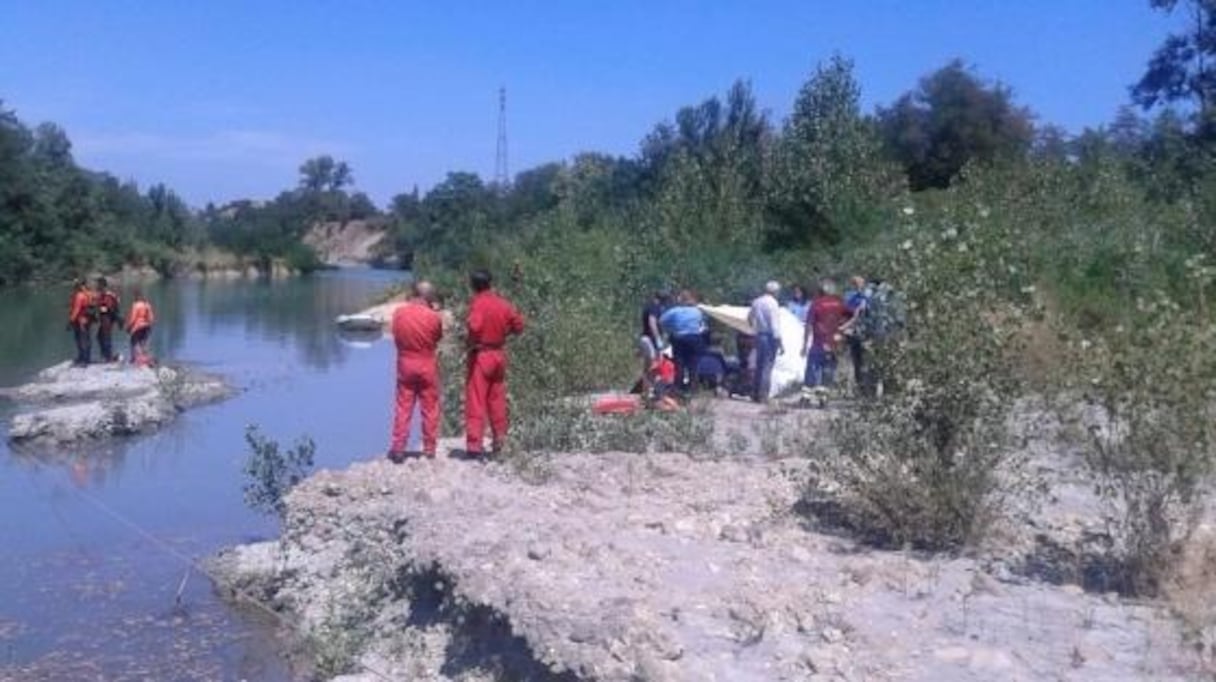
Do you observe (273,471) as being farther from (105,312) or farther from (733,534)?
(105,312)

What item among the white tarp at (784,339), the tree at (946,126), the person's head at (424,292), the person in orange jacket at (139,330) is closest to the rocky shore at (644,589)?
the person's head at (424,292)

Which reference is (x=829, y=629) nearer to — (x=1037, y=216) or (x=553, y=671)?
(x=553, y=671)

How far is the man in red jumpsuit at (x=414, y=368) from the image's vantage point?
42.5 feet

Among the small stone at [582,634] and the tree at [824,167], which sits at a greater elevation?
the tree at [824,167]

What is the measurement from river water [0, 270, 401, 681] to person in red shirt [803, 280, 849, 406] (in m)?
5.62

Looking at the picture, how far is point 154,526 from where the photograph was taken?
15391 millimetres

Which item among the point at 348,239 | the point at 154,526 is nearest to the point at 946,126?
the point at 154,526

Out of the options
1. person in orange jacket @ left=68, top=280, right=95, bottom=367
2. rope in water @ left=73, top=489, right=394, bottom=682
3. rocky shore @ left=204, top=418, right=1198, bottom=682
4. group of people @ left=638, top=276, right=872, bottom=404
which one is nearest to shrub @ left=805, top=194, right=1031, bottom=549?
rocky shore @ left=204, top=418, right=1198, bottom=682

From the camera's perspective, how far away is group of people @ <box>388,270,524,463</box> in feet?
42.4

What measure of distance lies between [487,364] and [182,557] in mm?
3295

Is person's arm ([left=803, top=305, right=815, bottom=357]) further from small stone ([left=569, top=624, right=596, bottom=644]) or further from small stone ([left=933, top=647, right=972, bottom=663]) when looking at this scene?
small stone ([left=933, top=647, right=972, bottom=663])

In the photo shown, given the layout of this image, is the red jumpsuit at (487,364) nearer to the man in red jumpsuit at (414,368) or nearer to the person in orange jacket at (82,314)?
the man in red jumpsuit at (414,368)

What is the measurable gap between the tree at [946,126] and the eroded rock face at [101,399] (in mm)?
27506

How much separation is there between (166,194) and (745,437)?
110073 millimetres
